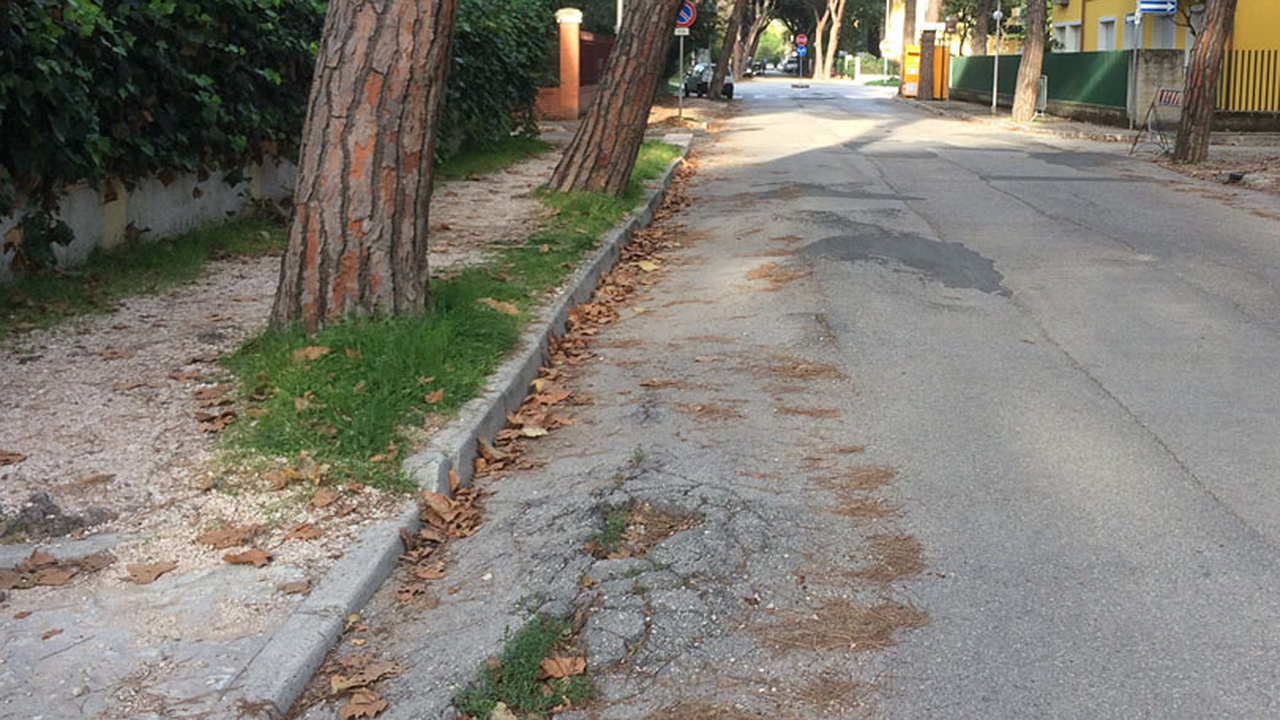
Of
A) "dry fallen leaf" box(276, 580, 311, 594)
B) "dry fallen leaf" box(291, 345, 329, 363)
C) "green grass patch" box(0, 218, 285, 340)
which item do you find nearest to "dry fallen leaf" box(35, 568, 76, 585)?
"dry fallen leaf" box(276, 580, 311, 594)

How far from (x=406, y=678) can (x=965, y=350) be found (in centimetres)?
493

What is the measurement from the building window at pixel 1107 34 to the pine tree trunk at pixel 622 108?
92.7ft

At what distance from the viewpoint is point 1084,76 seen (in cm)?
3350

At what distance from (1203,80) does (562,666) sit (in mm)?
19268

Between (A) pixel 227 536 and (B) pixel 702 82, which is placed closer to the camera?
(A) pixel 227 536

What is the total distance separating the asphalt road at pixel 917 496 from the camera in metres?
4.06

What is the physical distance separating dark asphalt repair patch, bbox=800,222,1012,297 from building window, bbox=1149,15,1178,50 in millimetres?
26029

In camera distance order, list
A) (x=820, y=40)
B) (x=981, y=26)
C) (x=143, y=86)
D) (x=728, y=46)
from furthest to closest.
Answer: (x=820, y=40)
(x=981, y=26)
(x=728, y=46)
(x=143, y=86)

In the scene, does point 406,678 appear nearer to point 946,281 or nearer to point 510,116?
point 946,281

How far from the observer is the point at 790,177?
1864cm

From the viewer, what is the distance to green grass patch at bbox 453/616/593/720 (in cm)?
390

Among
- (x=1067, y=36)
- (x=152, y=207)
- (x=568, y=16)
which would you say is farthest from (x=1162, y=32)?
(x=152, y=207)

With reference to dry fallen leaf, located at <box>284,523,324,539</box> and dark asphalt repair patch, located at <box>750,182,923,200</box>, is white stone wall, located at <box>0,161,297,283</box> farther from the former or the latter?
dark asphalt repair patch, located at <box>750,182,923,200</box>

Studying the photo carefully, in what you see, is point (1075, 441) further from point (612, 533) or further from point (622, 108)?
point (622, 108)
